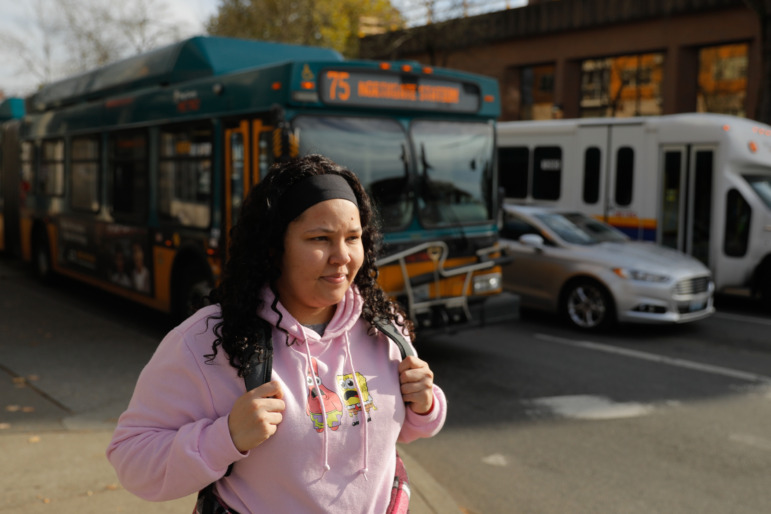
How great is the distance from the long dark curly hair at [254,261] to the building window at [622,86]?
21840 millimetres

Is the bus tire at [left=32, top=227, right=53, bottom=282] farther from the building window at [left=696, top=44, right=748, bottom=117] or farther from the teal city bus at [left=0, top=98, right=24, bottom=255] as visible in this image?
the building window at [left=696, top=44, right=748, bottom=117]

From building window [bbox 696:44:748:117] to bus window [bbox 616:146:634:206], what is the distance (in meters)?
8.34

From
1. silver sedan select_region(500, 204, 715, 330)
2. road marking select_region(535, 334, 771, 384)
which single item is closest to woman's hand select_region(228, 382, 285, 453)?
road marking select_region(535, 334, 771, 384)

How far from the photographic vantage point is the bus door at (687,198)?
1250cm

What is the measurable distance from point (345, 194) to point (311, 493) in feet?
2.42

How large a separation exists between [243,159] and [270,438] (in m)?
5.74

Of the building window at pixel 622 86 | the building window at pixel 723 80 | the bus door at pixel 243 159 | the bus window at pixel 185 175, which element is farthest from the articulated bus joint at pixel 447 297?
the building window at pixel 622 86

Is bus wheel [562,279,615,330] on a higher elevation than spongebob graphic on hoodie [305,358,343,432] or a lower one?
lower

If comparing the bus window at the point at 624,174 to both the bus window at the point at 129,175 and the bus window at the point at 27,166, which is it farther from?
the bus window at the point at 27,166

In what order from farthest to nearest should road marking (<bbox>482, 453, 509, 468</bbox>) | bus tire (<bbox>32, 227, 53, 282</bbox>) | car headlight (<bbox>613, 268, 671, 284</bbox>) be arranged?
1. bus tire (<bbox>32, 227, 53, 282</bbox>)
2. car headlight (<bbox>613, 268, 671, 284</bbox>)
3. road marking (<bbox>482, 453, 509, 468</bbox>)

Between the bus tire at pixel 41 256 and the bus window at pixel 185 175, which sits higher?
the bus window at pixel 185 175

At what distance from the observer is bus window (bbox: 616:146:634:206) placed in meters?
13.5

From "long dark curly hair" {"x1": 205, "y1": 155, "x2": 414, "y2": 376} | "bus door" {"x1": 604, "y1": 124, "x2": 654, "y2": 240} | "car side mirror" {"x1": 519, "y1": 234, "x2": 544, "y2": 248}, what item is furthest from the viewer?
"bus door" {"x1": 604, "y1": 124, "x2": 654, "y2": 240}

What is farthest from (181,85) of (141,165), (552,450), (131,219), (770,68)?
(770,68)
